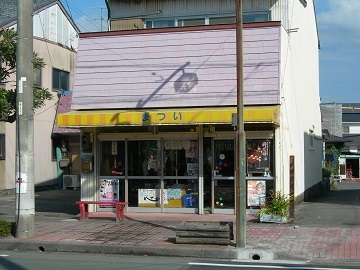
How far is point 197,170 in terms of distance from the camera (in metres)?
16.0

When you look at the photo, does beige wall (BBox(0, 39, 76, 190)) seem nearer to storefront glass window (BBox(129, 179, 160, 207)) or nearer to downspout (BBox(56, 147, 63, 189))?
downspout (BBox(56, 147, 63, 189))

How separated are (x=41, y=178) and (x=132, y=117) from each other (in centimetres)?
1317

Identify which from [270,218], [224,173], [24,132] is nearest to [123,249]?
[24,132]

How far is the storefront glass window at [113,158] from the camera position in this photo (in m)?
16.7

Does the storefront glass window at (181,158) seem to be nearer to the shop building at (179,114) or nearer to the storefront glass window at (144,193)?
the shop building at (179,114)

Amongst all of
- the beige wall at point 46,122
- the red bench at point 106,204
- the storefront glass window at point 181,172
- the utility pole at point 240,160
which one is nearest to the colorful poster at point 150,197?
the storefront glass window at point 181,172

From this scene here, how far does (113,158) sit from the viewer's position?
660 inches

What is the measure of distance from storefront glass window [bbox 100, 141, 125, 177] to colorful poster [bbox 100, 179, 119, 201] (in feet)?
0.82

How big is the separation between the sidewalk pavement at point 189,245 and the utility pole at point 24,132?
52cm

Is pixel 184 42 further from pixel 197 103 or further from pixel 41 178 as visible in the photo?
pixel 41 178

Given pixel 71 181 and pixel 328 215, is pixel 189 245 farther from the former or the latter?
pixel 71 181

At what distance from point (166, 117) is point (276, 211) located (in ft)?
12.9

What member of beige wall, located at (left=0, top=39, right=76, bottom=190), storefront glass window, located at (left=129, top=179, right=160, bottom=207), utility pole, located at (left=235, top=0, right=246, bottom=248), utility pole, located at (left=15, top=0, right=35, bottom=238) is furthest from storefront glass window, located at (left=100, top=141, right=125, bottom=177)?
beige wall, located at (left=0, top=39, right=76, bottom=190)

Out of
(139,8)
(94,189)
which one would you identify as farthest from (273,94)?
(139,8)
